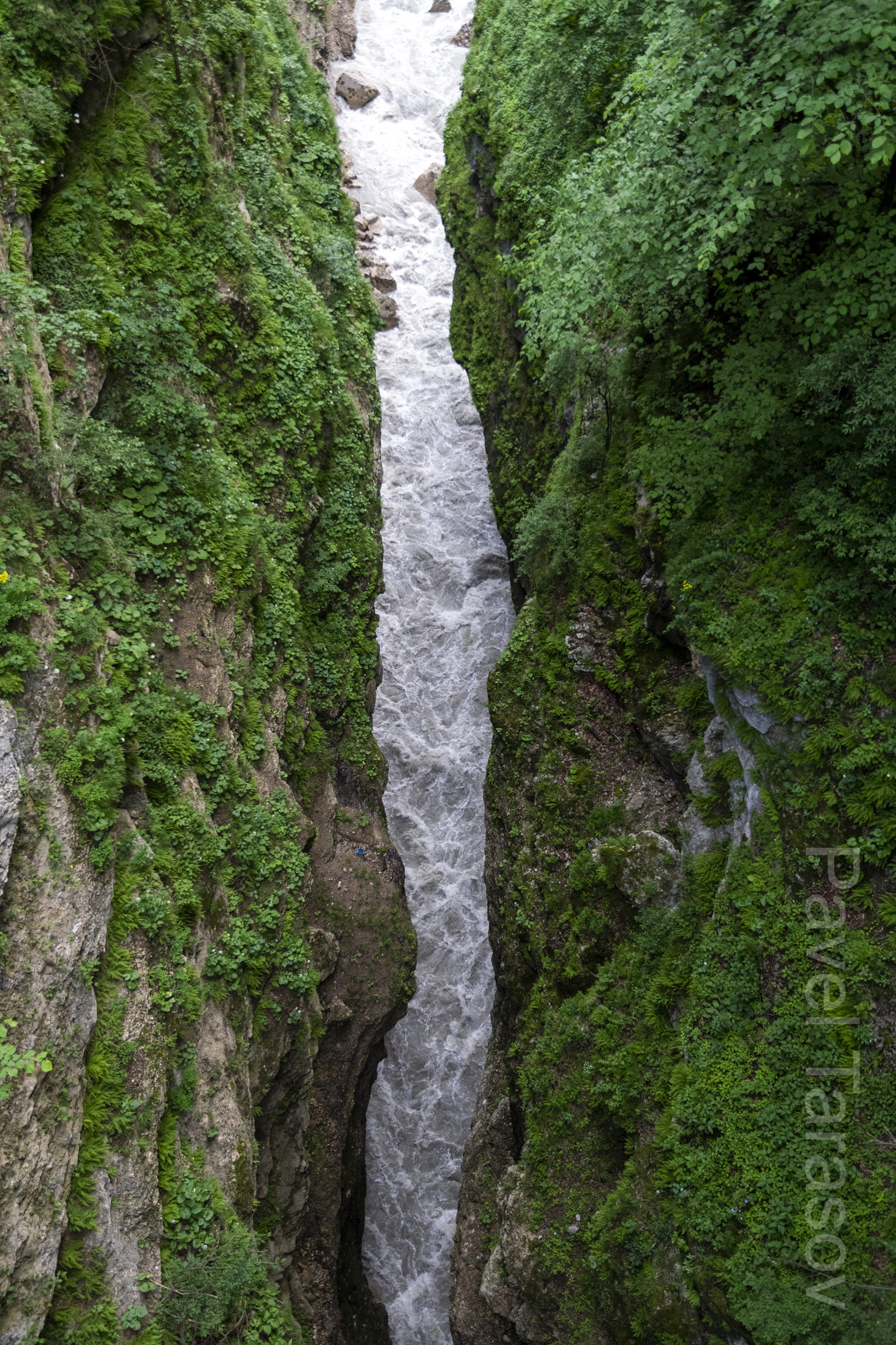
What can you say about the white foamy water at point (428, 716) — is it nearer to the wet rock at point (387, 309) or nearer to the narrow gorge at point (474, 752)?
the narrow gorge at point (474, 752)

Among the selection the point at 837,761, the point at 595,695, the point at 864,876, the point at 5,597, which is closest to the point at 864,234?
the point at 837,761

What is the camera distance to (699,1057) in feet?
24.7

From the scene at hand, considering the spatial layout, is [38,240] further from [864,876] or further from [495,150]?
[495,150]

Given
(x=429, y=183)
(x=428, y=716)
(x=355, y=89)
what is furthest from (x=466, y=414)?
(x=355, y=89)

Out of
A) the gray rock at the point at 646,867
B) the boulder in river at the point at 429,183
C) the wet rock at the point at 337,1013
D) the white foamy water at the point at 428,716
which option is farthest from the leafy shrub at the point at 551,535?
the boulder in river at the point at 429,183

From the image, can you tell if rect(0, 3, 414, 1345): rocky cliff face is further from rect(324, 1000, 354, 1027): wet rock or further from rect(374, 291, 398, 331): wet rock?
rect(374, 291, 398, 331): wet rock

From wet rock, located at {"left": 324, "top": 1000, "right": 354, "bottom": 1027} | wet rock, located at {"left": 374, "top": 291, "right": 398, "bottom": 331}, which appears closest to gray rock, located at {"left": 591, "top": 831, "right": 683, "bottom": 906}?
wet rock, located at {"left": 324, "top": 1000, "right": 354, "bottom": 1027}

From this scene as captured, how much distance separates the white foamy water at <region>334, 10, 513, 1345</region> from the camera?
13.1 metres

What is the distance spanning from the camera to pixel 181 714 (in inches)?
363

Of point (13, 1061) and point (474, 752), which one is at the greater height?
point (13, 1061)

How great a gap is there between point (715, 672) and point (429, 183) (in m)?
21.9

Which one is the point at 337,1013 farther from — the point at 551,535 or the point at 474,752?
the point at 551,535

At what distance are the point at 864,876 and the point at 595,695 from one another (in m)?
4.95

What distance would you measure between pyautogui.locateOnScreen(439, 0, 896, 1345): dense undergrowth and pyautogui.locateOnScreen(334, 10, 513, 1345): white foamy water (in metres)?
2.71
